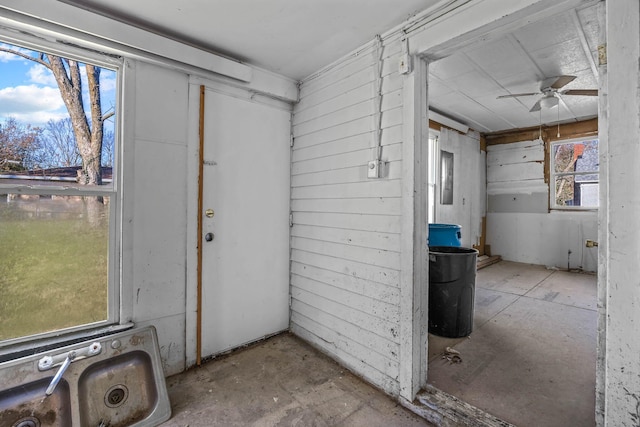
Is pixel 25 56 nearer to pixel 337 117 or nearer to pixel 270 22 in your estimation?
pixel 270 22

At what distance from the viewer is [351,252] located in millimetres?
2312

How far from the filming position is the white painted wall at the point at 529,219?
5.13m

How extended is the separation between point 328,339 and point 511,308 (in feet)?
7.80

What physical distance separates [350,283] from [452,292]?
3.40ft

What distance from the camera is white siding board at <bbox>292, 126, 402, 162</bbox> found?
2.01m

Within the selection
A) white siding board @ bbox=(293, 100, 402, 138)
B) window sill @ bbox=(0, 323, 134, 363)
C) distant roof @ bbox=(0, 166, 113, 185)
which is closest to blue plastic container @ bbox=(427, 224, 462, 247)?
white siding board @ bbox=(293, 100, 402, 138)

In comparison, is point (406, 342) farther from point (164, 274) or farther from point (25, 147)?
point (25, 147)

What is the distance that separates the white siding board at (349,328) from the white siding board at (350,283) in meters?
0.19

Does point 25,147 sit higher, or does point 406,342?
point 25,147

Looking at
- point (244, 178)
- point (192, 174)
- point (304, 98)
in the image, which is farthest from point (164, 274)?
point (304, 98)

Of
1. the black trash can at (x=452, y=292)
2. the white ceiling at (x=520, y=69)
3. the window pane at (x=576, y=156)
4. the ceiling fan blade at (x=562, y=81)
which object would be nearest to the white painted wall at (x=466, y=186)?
the white ceiling at (x=520, y=69)

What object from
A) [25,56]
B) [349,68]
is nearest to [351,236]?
[349,68]

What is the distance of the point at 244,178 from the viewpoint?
8.46 ft

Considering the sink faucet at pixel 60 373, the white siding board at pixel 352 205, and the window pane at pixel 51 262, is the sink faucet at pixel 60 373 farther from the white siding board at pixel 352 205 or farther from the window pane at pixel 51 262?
the white siding board at pixel 352 205
